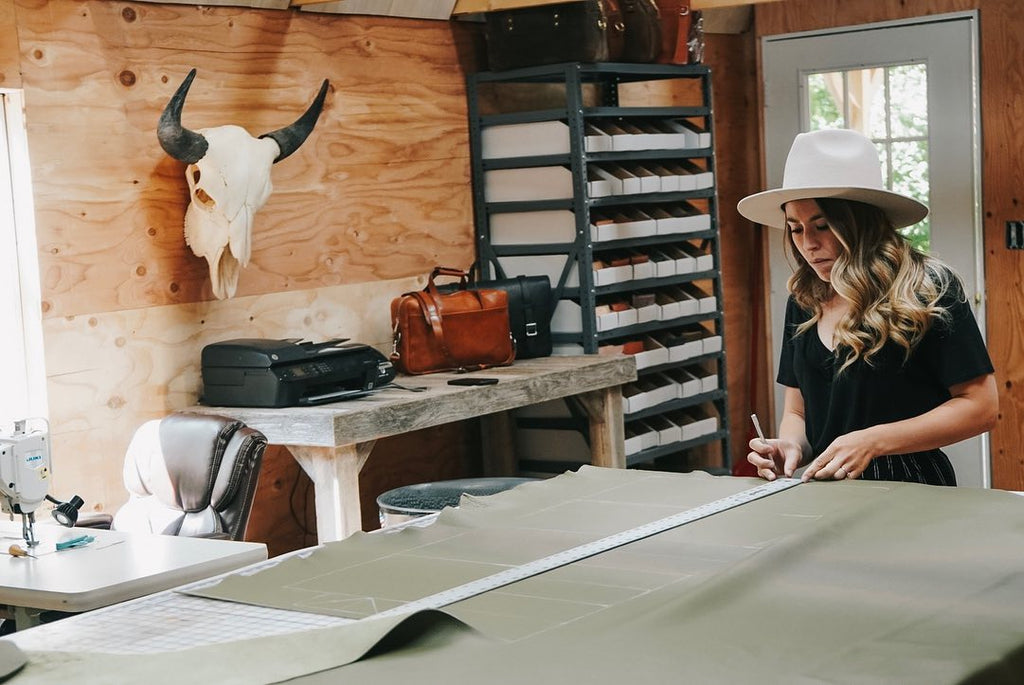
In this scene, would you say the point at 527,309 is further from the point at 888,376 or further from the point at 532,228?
the point at 888,376

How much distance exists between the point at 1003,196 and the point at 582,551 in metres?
4.57

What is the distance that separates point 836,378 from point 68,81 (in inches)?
94.9

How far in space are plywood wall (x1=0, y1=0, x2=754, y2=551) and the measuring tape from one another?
93.0 inches

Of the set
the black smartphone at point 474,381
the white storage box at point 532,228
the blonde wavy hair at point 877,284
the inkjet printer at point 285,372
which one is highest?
the white storage box at point 532,228

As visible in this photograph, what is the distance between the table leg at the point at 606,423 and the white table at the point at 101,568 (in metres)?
2.43

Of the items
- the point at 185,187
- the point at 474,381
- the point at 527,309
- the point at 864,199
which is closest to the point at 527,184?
the point at 527,309

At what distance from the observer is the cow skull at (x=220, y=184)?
4168 millimetres

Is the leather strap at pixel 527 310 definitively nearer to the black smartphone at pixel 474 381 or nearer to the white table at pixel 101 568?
the black smartphone at pixel 474 381

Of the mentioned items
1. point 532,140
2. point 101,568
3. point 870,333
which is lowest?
point 101,568

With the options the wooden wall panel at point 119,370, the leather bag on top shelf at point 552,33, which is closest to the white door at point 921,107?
the leather bag on top shelf at point 552,33

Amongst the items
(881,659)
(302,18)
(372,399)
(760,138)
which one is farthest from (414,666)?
(760,138)

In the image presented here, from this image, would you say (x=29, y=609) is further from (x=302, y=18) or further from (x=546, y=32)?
(x=546, y=32)

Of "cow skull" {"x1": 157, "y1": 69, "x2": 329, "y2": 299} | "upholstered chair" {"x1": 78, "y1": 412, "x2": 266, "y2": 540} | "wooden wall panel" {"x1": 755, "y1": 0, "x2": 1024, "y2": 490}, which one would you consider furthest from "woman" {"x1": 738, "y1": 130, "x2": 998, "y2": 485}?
"wooden wall panel" {"x1": 755, "y1": 0, "x2": 1024, "y2": 490}

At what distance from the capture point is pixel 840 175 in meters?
2.89
